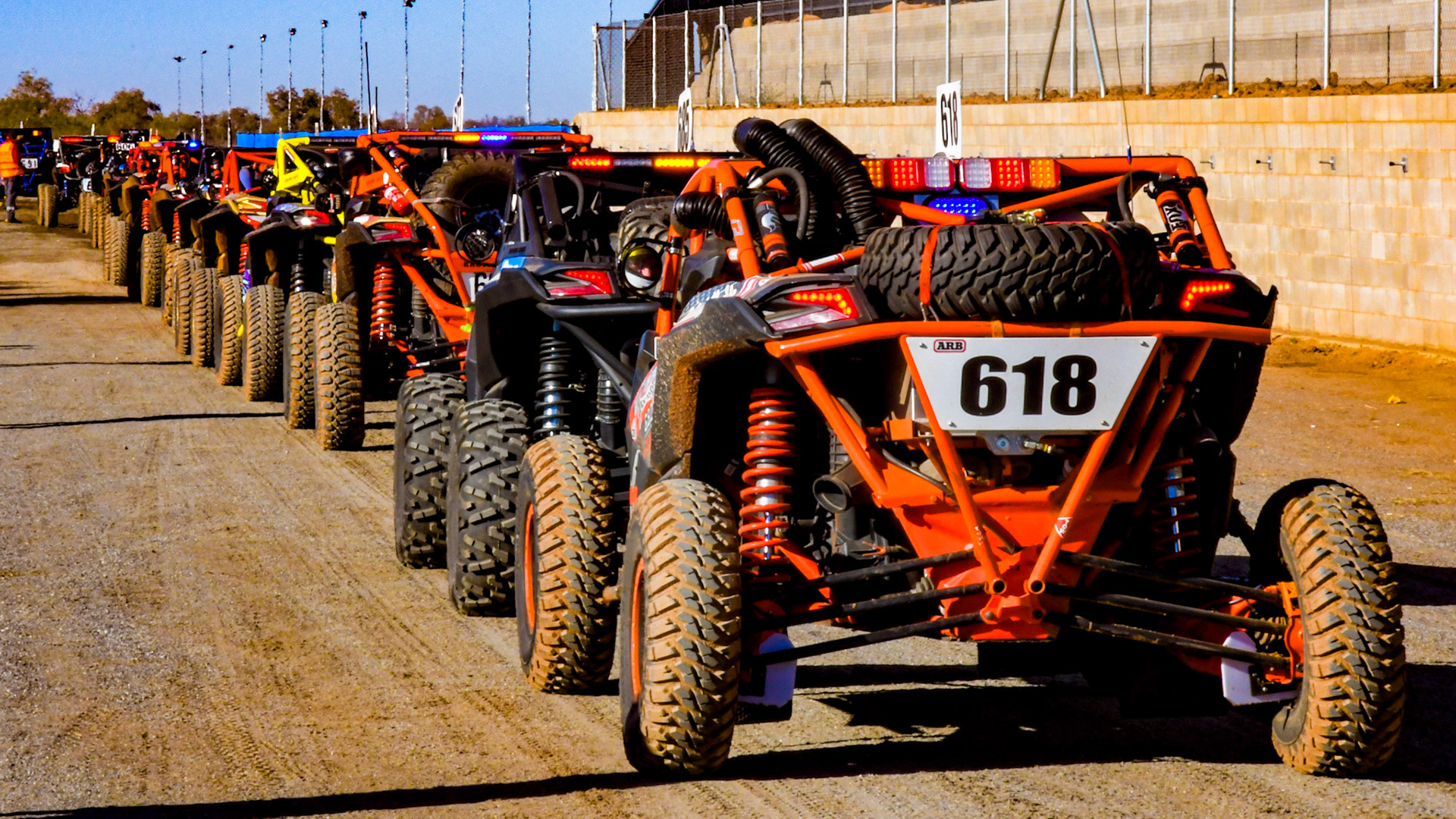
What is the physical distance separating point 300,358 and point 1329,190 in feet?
33.2

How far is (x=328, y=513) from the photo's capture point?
937 cm

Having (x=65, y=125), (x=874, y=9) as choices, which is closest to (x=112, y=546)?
(x=874, y=9)

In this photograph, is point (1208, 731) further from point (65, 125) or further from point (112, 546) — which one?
point (65, 125)

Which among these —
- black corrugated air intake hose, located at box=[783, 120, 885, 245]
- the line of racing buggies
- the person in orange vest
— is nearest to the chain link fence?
black corrugated air intake hose, located at box=[783, 120, 885, 245]

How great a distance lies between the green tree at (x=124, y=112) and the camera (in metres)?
99.6

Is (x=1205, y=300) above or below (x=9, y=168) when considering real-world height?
below

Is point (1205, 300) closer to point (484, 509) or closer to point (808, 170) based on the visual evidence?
point (808, 170)

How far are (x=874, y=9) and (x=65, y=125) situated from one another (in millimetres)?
80087

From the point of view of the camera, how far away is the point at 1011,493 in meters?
4.74

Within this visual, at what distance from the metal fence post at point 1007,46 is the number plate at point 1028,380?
18.6 m

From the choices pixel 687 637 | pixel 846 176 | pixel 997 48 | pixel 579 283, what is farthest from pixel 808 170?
pixel 997 48

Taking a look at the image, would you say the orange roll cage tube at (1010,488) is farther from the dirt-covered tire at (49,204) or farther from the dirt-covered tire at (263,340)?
the dirt-covered tire at (49,204)

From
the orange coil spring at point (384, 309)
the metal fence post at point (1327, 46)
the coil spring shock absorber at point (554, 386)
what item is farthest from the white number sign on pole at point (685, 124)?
the metal fence post at point (1327, 46)

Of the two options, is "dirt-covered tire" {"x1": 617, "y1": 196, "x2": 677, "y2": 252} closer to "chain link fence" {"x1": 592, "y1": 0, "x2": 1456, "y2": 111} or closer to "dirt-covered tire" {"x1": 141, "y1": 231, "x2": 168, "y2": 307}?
"chain link fence" {"x1": 592, "y1": 0, "x2": 1456, "y2": 111}
